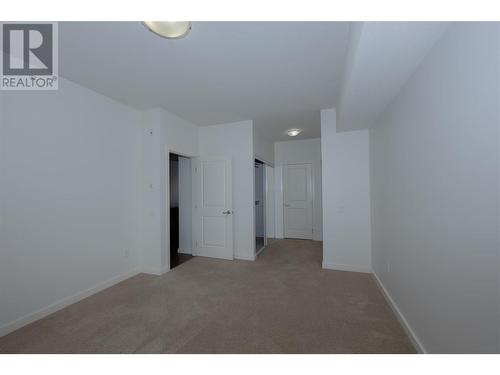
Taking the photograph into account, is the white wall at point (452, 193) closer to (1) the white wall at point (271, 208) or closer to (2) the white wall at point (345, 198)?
(2) the white wall at point (345, 198)

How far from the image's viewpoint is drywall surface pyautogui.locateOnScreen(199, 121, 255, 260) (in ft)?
12.5

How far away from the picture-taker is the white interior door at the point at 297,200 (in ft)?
17.8

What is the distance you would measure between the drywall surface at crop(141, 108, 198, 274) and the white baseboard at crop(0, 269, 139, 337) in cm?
49

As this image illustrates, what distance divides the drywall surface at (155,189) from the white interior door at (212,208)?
84 cm

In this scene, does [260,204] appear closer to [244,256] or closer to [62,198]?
[244,256]

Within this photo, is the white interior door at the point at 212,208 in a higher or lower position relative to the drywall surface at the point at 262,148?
lower

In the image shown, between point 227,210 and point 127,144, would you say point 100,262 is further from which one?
point 227,210

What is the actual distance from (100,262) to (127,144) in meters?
1.76

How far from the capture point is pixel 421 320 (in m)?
1.59

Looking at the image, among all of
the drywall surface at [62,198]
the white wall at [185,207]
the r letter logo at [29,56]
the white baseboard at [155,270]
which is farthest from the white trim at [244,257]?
the r letter logo at [29,56]

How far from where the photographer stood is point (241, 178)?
3.88 meters

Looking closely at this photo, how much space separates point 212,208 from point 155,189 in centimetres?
116

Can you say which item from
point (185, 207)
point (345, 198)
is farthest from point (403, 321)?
point (185, 207)

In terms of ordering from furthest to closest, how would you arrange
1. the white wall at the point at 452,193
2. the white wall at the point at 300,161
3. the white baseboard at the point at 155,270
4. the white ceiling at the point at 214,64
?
the white wall at the point at 300,161
the white baseboard at the point at 155,270
the white ceiling at the point at 214,64
the white wall at the point at 452,193
